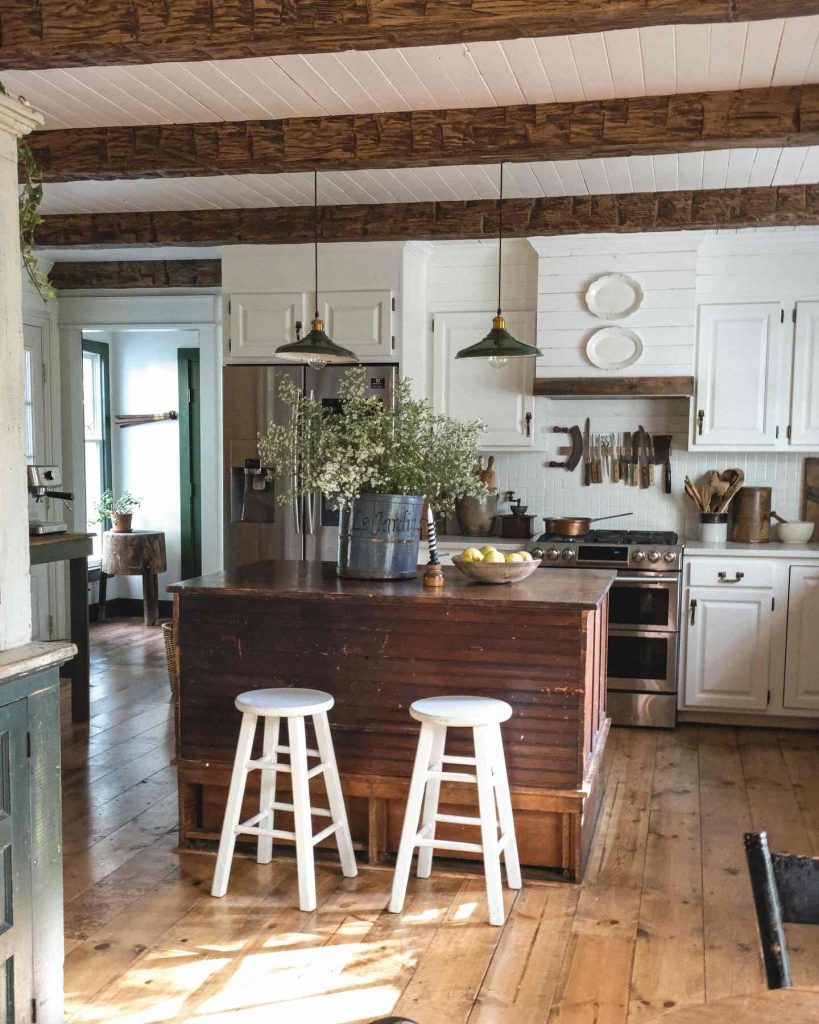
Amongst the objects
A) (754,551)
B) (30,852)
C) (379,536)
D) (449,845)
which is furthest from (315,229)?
(30,852)

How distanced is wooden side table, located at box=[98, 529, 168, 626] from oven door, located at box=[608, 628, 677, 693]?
417cm

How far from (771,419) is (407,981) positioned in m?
3.83

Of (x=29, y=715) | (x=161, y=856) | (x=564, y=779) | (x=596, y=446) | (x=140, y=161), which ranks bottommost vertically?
(x=161, y=856)

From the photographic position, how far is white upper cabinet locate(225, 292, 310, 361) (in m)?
5.91

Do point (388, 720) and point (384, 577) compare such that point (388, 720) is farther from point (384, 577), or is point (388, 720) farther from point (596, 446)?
point (596, 446)

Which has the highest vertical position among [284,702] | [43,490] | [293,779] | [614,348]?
[614,348]

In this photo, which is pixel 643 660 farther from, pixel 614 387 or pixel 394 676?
pixel 394 676

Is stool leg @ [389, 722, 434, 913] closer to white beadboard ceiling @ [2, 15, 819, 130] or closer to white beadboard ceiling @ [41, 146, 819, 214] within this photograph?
white beadboard ceiling @ [2, 15, 819, 130]

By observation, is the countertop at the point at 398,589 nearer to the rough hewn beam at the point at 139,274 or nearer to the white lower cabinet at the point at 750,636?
the white lower cabinet at the point at 750,636

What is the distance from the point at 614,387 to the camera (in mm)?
5625

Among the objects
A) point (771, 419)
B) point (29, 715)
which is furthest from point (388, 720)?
point (771, 419)

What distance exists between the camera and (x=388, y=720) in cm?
359

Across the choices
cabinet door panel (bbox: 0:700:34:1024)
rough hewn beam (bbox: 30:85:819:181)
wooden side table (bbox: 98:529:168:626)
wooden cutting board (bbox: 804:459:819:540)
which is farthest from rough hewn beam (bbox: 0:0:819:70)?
wooden side table (bbox: 98:529:168:626)

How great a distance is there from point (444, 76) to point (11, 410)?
81.0 inches
